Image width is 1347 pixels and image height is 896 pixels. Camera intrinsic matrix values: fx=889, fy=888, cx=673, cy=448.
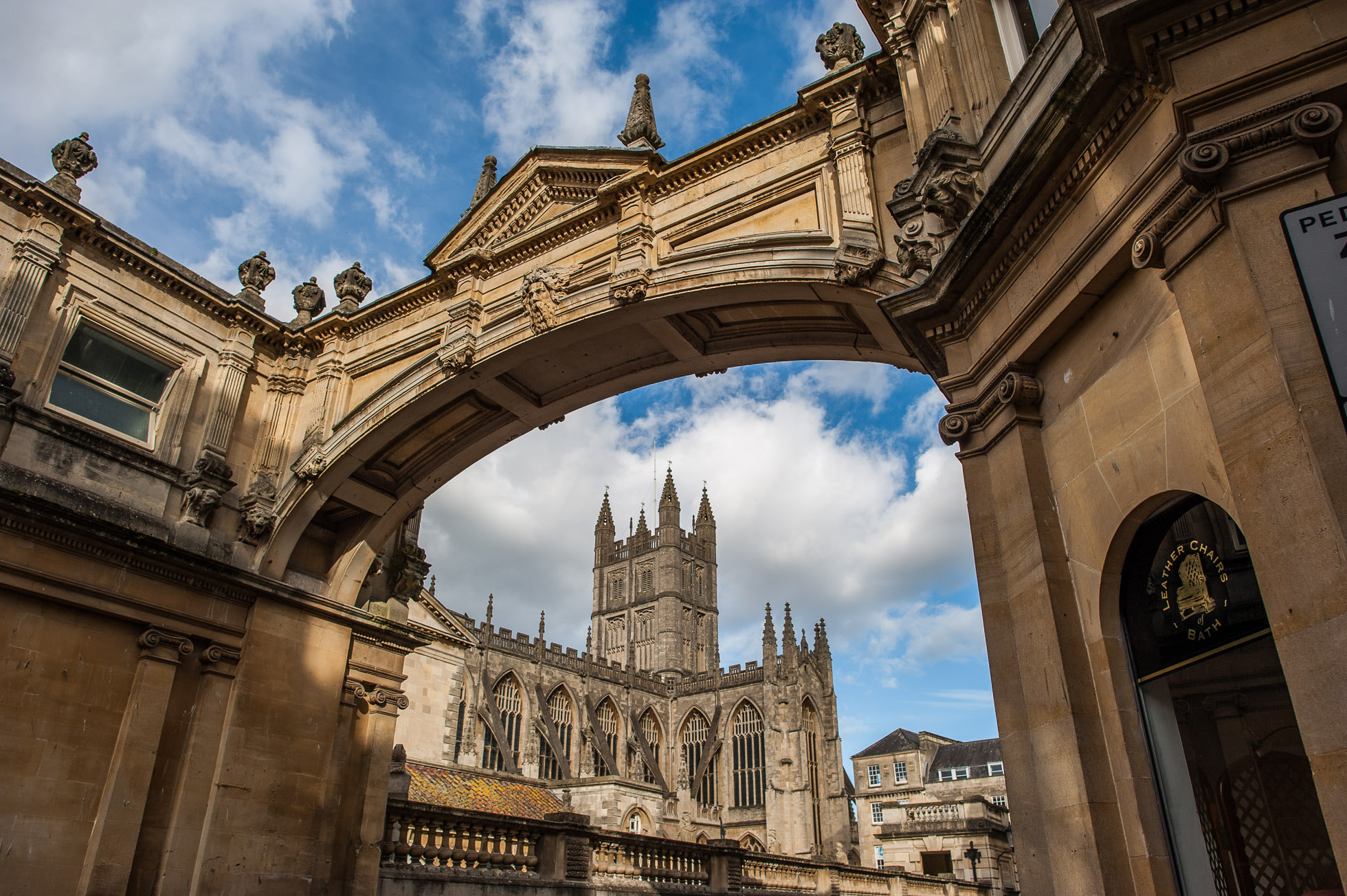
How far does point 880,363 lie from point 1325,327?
6191 millimetres

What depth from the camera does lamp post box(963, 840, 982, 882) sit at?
88.4 feet

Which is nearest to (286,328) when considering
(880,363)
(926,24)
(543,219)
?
(543,219)

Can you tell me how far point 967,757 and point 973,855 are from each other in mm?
28747

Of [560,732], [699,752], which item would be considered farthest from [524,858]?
[699,752]

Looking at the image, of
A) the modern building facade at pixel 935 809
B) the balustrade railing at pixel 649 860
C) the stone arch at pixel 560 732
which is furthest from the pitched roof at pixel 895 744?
the balustrade railing at pixel 649 860

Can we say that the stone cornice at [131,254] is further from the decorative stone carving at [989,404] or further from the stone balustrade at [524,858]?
the decorative stone carving at [989,404]

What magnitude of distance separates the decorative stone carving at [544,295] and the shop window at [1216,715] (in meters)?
7.41

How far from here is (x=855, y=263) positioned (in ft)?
27.0

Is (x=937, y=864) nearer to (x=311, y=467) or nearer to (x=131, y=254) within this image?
(x=311, y=467)

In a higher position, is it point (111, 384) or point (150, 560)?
point (111, 384)

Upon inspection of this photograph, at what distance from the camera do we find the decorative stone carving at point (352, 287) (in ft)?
45.9

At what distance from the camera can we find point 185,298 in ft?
41.9

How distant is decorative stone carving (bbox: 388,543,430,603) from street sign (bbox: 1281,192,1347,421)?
12.4 meters

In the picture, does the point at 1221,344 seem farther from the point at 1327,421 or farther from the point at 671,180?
the point at 671,180
